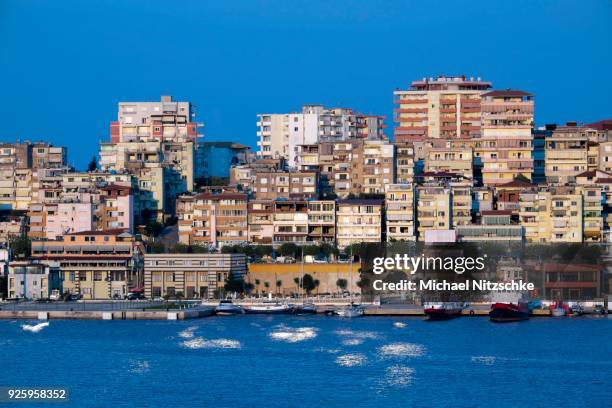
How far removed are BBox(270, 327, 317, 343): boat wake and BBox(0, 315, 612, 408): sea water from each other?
2.1 inches

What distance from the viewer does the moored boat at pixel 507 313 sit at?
205 feet

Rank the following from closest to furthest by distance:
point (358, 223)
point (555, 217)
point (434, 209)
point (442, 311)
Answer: point (442, 311) < point (555, 217) < point (358, 223) < point (434, 209)

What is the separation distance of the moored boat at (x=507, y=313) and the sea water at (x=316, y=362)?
26.7 inches

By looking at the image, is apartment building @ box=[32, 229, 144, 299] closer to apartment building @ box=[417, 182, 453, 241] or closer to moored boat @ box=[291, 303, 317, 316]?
moored boat @ box=[291, 303, 317, 316]

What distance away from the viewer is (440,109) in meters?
90.9

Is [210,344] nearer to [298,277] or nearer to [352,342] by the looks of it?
[352,342]

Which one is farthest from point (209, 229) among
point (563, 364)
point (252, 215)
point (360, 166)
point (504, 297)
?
point (563, 364)

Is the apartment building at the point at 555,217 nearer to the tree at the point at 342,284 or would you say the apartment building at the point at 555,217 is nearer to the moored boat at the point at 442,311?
the tree at the point at 342,284

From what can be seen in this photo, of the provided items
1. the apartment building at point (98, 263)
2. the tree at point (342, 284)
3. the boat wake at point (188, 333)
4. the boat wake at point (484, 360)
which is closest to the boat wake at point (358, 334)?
the boat wake at point (188, 333)

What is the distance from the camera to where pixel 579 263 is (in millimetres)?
67812

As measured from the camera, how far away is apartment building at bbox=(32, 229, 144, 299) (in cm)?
7081

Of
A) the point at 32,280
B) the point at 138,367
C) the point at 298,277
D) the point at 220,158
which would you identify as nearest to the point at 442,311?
the point at 298,277

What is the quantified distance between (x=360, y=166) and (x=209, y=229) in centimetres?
852

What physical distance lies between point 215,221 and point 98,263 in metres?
6.80
